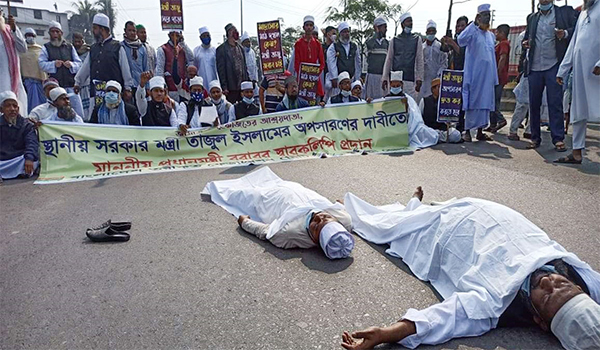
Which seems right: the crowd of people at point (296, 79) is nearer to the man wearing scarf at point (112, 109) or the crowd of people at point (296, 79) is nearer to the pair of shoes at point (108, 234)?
the man wearing scarf at point (112, 109)

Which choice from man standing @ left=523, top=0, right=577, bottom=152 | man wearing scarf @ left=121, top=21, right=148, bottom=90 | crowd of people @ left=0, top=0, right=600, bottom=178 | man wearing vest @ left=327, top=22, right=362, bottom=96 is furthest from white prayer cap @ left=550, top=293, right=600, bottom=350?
man wearing scarf @ left=121, top=21, right=148, bottom=90

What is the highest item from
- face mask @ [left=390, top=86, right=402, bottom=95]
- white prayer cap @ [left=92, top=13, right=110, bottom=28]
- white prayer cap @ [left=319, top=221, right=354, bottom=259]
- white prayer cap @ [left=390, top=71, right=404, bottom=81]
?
white prayer cap @ [left=92, top=13, right=110, bottom=28]

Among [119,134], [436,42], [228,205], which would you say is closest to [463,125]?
Result: [436,42]

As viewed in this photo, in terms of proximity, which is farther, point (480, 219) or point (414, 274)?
point (414, 274)

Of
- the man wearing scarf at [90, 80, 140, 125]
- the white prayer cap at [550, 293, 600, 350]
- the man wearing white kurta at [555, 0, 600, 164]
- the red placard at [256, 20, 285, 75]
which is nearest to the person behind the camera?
the white prayer cap at [550, 293, 600, 350]

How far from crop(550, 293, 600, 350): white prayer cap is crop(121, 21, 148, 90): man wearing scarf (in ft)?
25.4

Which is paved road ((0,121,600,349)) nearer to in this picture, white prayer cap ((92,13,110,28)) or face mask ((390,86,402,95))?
face mask ((390,86,402,95))

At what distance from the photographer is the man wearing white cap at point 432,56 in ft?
29.8

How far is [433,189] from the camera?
500cm

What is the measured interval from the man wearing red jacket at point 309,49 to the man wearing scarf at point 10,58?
16.7 ft

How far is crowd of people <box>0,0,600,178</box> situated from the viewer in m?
6.64

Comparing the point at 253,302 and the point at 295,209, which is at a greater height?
the point at 295,209

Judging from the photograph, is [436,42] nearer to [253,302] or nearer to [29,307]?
[253,302]

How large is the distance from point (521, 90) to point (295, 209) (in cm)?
660
